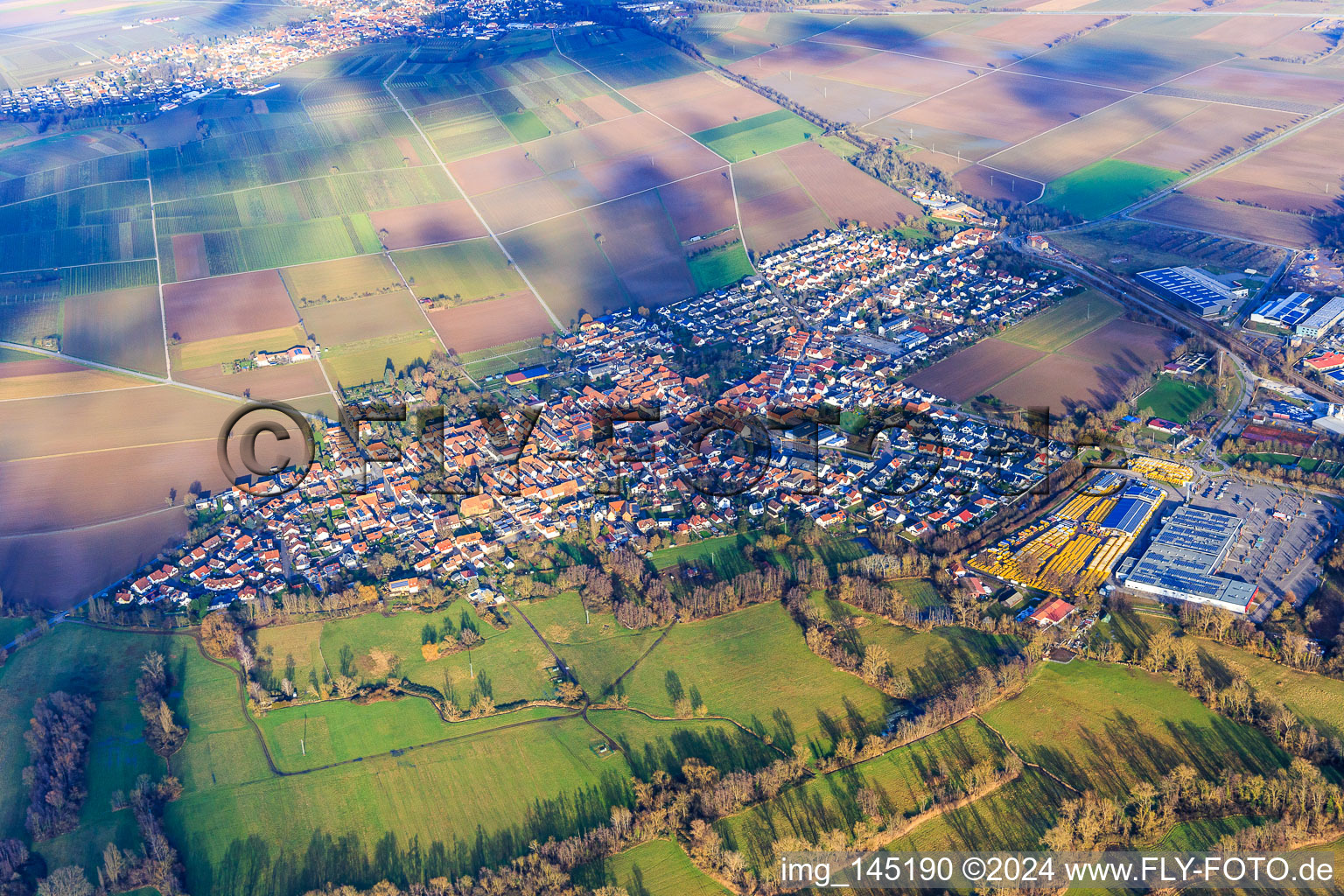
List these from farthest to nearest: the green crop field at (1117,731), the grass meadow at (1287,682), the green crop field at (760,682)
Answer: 1. the green crop field at (760,682)
2. the grass meadow at (1287,682)
3. the green crop field at (1117,731)

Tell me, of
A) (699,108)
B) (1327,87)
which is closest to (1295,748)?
(699,108)

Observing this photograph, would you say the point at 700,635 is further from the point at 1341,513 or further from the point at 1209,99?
the point at 1209,99

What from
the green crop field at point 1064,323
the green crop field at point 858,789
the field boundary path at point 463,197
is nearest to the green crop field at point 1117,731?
the green crop field at point 858,789

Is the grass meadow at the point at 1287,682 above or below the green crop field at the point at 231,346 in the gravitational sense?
above

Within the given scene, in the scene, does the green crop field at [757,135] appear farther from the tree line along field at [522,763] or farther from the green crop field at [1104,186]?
the tree line along field at [522,763]

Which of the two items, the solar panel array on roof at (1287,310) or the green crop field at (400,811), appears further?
the solar panel array on roof at (1287,310)

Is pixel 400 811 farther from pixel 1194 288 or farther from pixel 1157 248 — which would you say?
pixel 1157 248

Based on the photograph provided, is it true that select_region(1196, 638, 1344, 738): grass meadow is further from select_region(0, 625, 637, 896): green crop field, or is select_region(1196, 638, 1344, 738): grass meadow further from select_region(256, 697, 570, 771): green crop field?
select_region(256, 697, 570, 771): green crop field

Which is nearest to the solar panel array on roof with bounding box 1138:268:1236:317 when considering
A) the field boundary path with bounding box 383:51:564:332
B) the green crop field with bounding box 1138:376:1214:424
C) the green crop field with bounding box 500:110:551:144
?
the green crop field with bounding box 1138:376:1214:424
